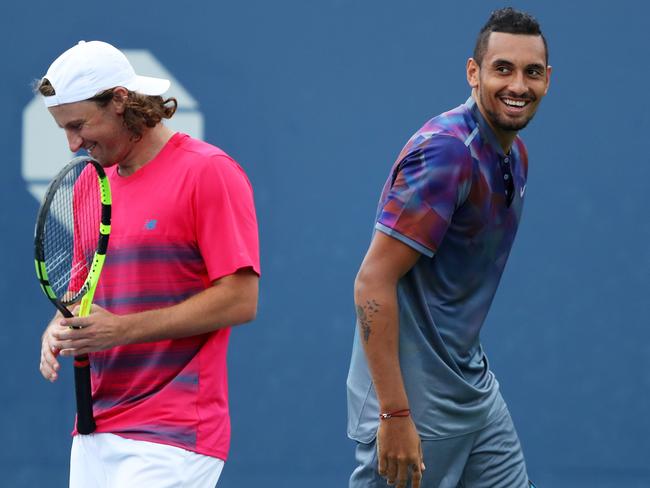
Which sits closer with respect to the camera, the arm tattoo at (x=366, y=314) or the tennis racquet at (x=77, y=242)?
the arm tattoo at (x=366, y=314)

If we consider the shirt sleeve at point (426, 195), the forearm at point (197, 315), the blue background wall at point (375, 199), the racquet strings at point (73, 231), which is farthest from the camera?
the blue background wall at point (375, 199)

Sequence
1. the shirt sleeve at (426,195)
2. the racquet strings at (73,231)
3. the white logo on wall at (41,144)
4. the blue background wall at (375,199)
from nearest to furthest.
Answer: the shirt sleeve at (426,195)
the racquet strings at (73,231)
the blue background wall at (375,199)
the white logo on wall at (41,144)

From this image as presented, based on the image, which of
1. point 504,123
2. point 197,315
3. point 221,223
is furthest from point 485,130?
point 197,315

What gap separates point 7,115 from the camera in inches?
178

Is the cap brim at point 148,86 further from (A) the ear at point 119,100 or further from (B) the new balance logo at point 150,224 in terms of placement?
(B) the new balance logo at point 150,224

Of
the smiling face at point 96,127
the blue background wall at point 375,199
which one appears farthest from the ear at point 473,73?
the blue background wall at point 375,199

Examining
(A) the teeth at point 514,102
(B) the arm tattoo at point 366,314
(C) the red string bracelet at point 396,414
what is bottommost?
(C) the red string bracelet at point 396,414

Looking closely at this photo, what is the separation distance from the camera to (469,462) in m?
2.85

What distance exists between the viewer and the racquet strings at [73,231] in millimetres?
2895

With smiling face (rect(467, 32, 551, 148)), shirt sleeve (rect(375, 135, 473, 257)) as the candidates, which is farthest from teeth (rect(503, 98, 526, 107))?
→ shirt sleeve (rect(375, 135, 473, 257))

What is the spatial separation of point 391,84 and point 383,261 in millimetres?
1935

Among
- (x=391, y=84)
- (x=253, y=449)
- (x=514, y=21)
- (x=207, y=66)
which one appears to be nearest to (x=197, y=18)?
(x=207, y=66)

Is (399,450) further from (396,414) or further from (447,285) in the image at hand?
(447,285)

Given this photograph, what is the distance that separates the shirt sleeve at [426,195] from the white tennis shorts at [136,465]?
637 millimetres
